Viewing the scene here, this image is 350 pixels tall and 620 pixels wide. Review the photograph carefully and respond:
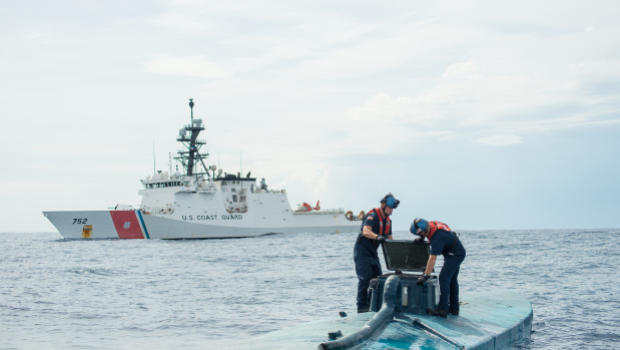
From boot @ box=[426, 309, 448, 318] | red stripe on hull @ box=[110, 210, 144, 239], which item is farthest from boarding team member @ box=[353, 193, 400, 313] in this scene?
red stripe on hull @ box=[110, 210, 144, 239]

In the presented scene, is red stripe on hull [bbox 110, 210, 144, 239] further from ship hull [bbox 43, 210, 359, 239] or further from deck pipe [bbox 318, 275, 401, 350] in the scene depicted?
deck pipe [bbox 318, 275, 401, 350]

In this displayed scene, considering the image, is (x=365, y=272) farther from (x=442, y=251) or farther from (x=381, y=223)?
(x=442, y=251)

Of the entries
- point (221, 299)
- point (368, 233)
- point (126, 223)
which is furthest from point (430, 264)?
point (126, 223)

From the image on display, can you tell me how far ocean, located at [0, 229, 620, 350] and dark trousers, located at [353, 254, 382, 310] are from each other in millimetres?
1957

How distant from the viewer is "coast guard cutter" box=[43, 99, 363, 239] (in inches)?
1918

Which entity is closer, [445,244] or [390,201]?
[445,244]

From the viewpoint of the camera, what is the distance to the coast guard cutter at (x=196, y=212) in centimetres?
4872

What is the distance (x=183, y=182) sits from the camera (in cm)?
5247

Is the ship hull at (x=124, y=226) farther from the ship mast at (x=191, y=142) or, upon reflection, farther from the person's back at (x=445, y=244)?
the person's back at (x=445, y=244)

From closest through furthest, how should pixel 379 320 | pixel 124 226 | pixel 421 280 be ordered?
pixel 379 320, pixel 421 280, pixel 124 226

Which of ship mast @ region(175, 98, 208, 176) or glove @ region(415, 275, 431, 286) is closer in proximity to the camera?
glove @ region(415, 275, 431, 286)

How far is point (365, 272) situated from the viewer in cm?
912

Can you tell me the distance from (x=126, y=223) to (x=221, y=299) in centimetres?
3555

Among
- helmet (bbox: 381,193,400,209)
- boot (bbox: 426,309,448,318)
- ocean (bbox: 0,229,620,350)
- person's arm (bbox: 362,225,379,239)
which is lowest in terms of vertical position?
ocean (bbox: 0,229,620,350)
